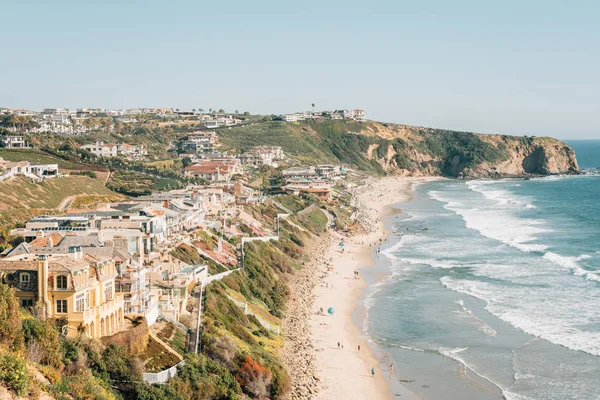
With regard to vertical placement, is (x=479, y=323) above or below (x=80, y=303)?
below

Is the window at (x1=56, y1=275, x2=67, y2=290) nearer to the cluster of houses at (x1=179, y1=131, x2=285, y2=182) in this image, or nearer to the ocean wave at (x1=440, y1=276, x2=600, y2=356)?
the ocean wave at (x1=440, y1=276, x2=600, y2=356)

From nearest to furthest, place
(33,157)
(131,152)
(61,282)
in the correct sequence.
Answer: (61,282), (33,157), (131,152)

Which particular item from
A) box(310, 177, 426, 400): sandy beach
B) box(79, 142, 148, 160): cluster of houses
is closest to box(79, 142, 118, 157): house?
box(79, 142, 148, 160): cluster of houses

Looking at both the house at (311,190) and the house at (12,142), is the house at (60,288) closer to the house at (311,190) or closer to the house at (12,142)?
the house at (311,190)

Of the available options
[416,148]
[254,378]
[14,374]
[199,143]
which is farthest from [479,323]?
[416,148]

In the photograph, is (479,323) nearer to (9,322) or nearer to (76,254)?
(76,254)

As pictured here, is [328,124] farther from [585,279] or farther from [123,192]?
[585,279]

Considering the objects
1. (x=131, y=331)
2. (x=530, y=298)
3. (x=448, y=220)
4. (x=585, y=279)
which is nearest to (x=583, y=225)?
(x=448, y=220)
